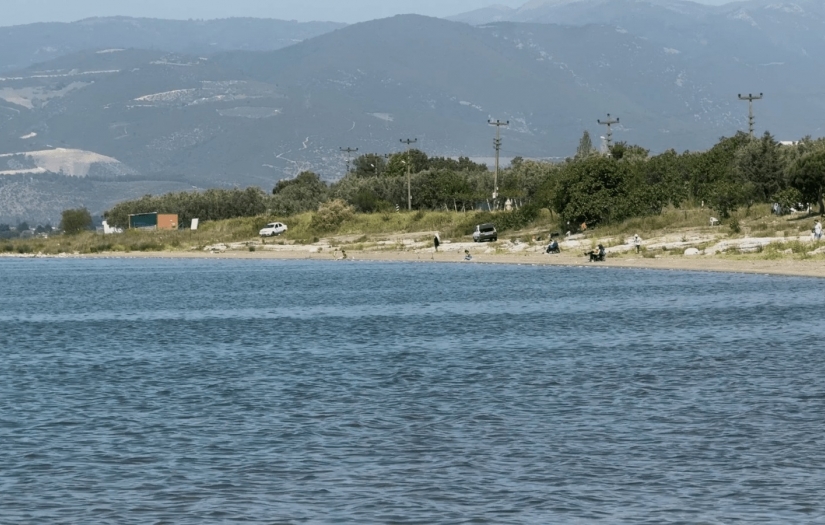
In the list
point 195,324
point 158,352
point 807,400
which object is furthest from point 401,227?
point 807,400

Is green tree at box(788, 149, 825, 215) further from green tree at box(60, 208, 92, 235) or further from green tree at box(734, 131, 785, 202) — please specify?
green tree at box(60, 208, 92, 235)

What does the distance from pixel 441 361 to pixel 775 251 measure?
4244cm

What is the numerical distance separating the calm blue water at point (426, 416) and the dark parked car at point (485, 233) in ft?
165

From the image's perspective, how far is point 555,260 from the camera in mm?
81875

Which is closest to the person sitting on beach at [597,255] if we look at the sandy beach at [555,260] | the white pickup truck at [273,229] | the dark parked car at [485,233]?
the sandy beach at [555,260]

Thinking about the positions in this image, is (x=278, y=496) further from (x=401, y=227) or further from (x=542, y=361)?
(x=401, y=227)

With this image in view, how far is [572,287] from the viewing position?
6550 cm

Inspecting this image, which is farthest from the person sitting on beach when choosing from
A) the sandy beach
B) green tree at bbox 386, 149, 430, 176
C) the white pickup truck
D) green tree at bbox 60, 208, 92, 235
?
green tree at bbox 60, 208, 92, 235

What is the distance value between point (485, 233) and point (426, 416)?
3143 inches

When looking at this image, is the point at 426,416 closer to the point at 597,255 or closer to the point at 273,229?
the point at 597,255

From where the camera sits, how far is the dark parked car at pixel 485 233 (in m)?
103

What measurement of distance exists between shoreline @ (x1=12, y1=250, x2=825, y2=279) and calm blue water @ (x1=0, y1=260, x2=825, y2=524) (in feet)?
47.3

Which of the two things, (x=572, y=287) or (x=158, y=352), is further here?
(x=572, y=287)

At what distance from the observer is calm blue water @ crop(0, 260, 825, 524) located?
1681 centimetres
